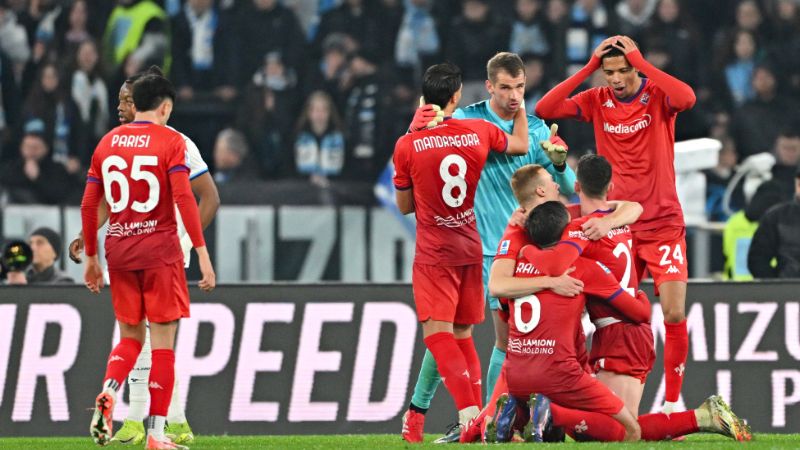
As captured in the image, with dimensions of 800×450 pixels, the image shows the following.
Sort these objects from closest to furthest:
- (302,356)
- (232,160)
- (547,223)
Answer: (547,223), (302,356), (232,160)

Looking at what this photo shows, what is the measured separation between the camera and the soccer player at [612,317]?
7473mm

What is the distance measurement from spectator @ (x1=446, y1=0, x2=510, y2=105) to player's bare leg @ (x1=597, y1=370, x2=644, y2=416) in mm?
7030

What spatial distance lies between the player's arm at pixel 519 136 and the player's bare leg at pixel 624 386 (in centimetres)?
113

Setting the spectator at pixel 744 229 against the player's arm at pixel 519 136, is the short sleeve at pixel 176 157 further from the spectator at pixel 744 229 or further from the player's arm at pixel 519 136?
the spectator at pixel 744 229

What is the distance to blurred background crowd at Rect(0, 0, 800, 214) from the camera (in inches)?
551

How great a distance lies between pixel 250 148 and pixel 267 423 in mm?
5166

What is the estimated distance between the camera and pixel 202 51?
572 inches

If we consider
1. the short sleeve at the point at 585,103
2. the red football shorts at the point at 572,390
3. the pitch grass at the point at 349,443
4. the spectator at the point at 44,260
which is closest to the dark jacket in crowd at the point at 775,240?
the pitch grass at the point at 349,443

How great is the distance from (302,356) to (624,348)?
245cm

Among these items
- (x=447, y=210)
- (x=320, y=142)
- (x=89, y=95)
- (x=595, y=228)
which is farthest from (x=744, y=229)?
(x=89, y=95)

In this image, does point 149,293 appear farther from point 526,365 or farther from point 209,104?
point 209,104

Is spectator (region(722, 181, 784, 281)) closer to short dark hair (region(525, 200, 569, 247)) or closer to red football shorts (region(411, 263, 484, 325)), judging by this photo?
red football shorts (region(411, 263, 484, 325))

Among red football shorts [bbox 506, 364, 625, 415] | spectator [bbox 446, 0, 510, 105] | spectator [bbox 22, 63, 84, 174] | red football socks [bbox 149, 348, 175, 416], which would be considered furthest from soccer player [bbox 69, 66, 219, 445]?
spectator [bbox 446, 0, 510, 105]

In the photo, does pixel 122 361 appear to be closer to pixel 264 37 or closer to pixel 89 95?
pixel 89 95
